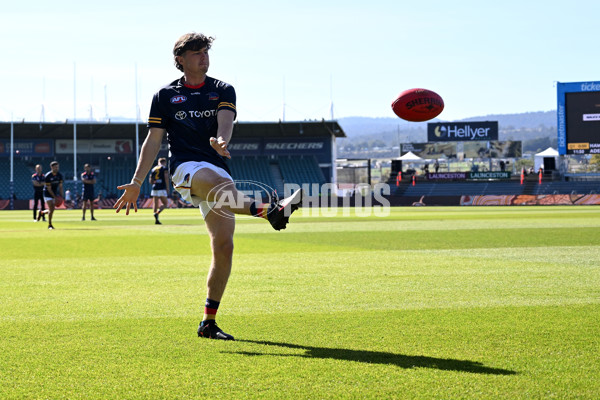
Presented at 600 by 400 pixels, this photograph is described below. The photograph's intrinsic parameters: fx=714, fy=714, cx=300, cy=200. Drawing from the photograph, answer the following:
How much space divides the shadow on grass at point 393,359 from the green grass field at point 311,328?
1 cm

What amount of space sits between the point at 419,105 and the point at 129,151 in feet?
198

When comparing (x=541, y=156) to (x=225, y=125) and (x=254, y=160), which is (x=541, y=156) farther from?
(x=225, y=125)

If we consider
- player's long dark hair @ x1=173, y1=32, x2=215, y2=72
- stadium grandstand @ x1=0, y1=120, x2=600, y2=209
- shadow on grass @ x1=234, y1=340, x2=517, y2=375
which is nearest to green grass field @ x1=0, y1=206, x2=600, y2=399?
shadow on grass @ x1=234, y1=340, x2=517, y2=375

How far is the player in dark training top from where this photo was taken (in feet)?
18.5

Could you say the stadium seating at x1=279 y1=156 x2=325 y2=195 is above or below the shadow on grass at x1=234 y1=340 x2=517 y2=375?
above

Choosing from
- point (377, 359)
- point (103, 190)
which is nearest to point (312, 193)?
point (103, 190)

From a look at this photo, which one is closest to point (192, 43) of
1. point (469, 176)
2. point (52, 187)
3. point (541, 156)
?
point (52, 187)

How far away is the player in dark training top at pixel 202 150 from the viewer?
222 inches

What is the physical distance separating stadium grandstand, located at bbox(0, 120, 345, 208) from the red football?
52.9 m

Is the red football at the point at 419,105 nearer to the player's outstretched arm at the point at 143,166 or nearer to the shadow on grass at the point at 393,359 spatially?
the player's outstretched arm at the point at 143,166

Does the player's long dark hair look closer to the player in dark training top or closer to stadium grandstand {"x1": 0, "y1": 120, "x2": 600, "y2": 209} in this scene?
the player in dark training top

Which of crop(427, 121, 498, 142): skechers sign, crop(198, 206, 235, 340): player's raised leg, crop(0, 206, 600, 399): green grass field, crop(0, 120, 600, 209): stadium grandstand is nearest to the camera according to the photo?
crop(0, 206, 600, 399): green grass field

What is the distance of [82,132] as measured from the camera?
73250 mm

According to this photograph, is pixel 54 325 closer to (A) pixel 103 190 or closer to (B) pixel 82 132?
(A) pixel 103 190
